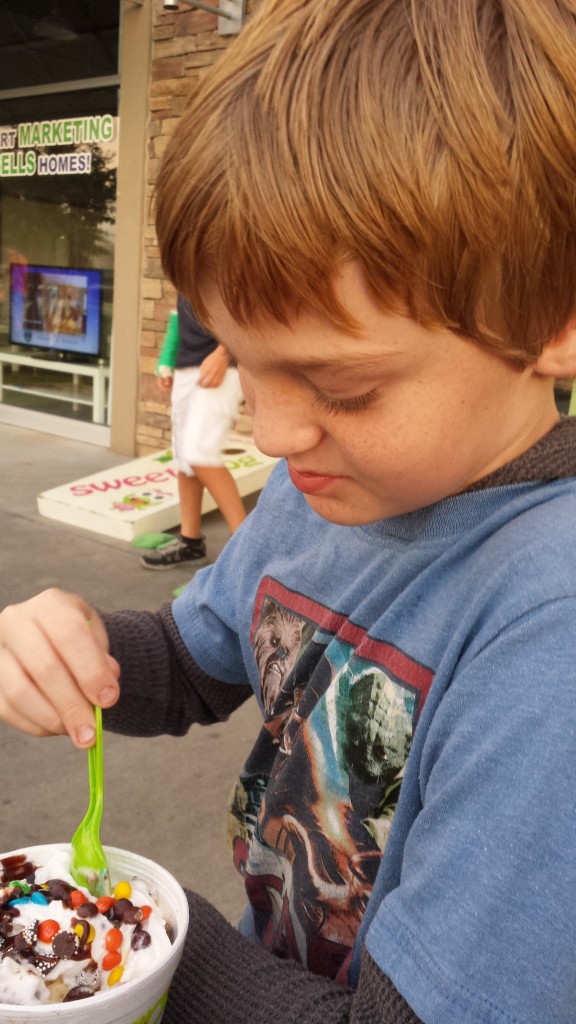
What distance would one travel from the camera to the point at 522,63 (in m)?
0.64

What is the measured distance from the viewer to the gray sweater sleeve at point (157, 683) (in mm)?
1169

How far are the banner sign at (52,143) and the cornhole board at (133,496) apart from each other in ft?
8.40

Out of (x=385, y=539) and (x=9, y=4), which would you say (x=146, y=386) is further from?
(x=385, y=539)

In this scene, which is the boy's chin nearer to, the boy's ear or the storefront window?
the boy's ear

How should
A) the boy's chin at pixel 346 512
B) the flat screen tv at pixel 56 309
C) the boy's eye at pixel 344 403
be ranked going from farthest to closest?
the flat screen tv at pixel 56 309, the boy's chin at pixel 346 512, the boy's eye at pixel 344 403

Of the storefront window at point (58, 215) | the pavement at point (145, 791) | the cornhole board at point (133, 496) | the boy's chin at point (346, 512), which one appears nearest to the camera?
the boy's chin at point (346, 512)

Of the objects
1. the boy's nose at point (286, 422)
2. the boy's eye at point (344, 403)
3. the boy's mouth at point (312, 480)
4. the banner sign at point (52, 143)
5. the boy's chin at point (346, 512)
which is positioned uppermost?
the banner sign at point (52, 143)

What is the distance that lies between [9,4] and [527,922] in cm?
766

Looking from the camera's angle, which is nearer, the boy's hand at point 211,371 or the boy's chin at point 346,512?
the boy's chin at point 346,512

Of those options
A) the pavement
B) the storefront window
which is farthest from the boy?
the storefront window

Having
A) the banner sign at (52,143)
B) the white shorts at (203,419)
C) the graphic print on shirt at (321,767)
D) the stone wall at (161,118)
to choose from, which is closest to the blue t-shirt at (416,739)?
the graphic print on shirt at (321,767)

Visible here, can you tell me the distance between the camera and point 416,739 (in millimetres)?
804

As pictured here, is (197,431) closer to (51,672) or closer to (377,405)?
(51,672)

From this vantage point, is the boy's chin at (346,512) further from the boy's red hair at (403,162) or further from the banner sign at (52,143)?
the banner sign at (52,143)
